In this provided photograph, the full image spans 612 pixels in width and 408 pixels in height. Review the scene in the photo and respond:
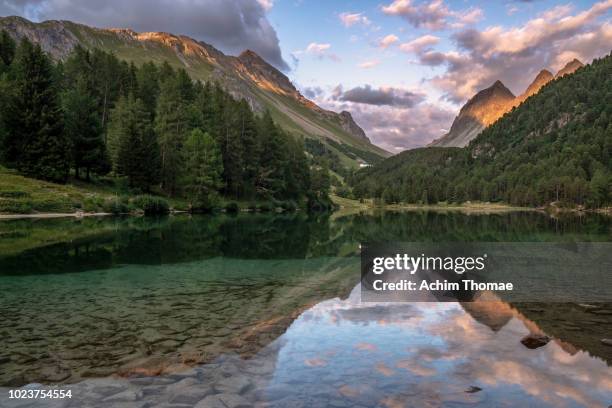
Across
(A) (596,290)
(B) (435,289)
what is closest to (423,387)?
(B) (435,289)

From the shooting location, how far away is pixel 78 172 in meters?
78.1

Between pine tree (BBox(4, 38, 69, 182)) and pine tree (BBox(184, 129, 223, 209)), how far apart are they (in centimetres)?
2158

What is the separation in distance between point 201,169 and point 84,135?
20.9 meters

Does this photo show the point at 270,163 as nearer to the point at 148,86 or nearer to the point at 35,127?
the point at 148,86

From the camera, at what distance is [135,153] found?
255 feet

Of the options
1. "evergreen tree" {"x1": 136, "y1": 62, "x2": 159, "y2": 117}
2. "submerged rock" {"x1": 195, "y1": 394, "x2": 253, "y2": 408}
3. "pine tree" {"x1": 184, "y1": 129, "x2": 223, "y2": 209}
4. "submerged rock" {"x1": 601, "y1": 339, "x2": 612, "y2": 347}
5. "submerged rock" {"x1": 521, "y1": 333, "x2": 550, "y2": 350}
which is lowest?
"submerged rock" {"x1": 195, "y1": 394, "x2": 253, "y2": 408}

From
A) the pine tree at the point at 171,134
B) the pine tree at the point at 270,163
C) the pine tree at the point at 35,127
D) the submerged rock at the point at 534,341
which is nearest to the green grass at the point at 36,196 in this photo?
the pine tree at the point at 35,127

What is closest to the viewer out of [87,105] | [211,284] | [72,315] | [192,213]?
[72,315]

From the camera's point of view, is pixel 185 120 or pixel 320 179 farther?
pixel 320 179

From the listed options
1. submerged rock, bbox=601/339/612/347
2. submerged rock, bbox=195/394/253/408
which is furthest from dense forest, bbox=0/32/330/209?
submerged rock, bbox=601/339/612/347

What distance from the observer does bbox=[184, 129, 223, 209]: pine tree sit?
83.9 meters

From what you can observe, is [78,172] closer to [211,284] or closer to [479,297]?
[211,284]

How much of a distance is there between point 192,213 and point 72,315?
73.9 metres

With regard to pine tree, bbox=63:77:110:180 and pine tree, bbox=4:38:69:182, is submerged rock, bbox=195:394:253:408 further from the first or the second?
pine tree, bbox=63:77:110:180
